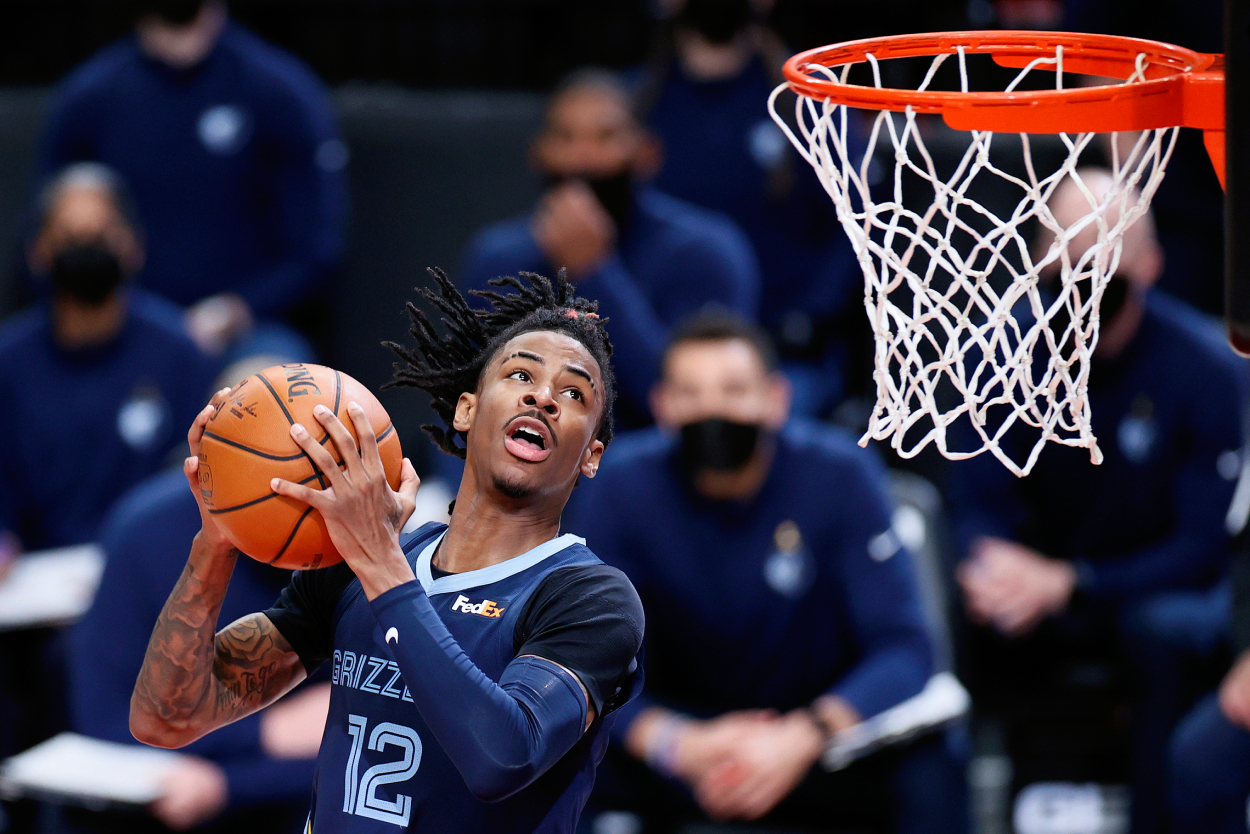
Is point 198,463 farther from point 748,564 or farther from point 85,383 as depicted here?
point 85,383

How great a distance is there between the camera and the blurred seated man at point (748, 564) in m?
4.41

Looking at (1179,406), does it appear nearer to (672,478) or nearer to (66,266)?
(672,478)

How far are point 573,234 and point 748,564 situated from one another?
133 cm

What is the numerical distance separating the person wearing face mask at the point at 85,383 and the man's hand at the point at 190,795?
1.53m

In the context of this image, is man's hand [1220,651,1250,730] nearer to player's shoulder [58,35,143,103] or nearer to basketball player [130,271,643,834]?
basketball player [130,271,643,834]

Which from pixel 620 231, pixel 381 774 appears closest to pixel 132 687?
pixel 381 774

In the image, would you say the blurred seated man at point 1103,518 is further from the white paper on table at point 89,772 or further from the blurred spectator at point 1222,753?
the white paper on table at point 89,772

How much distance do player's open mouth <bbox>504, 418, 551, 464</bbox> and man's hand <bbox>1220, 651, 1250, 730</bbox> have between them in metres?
Result: 2.57

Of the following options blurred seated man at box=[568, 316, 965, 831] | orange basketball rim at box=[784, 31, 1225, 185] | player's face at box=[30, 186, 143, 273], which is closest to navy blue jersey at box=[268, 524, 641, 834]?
orange basketball rim at box=[784, 31, 1225, 185]

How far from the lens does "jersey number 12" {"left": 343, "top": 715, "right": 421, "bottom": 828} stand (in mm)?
2273

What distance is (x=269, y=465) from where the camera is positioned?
2.22 m

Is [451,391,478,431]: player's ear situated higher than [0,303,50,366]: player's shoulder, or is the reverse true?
[451,391,478,431]: player's ear

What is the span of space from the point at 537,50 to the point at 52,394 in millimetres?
2916

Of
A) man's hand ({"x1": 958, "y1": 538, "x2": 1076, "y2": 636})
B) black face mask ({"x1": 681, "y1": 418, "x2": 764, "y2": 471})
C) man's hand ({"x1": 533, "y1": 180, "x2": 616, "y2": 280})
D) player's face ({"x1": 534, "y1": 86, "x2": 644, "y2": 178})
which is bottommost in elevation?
man's hand ({"x1": 958, "y1": 538, "x2": 1076, "y2": 636})
